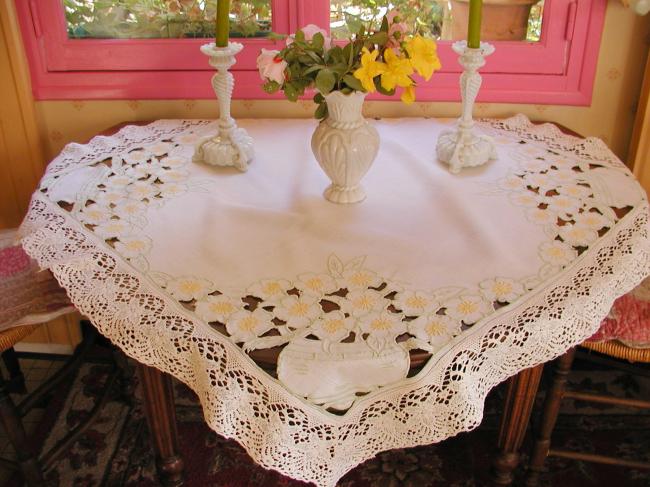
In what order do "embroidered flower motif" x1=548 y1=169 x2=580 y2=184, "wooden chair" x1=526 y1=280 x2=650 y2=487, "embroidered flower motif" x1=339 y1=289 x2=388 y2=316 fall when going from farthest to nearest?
"embroidered flower motif" x1=548 y1=169 x2=580 y2=184 < "wooden chair" x1=526 y1=280 x2=650 y2=487 < "embroidered flower motif" x1=339 y1=289 x2=388 y2=316

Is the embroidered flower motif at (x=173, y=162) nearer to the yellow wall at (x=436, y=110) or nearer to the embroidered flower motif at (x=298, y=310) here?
the yellow wall at (x=436, y=110)

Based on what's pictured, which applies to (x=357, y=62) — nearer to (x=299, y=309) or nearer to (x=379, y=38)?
(x=379, y=38)

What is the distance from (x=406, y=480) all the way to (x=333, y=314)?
958 mm

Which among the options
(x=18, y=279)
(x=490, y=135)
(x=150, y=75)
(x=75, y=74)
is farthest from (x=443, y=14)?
(x=18, y=279)

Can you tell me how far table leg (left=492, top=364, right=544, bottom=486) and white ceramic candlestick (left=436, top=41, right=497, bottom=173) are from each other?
0.55 meters

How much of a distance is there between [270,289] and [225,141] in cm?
62

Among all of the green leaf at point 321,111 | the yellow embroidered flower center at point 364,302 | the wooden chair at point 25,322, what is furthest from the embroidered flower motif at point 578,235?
the wooden chair at point 25,322

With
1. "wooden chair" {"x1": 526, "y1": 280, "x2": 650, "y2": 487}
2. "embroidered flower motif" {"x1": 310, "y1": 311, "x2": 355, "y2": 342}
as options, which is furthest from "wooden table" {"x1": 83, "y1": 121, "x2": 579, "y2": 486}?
"embroidered flower motif" {"x1": 310, "y1": 311, "x2": 355, "y2": 342}

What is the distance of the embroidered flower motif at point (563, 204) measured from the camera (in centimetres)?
152

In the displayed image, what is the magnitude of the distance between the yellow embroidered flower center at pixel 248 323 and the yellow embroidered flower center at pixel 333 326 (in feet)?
0.40

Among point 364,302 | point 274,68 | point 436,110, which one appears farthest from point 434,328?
point 436,110

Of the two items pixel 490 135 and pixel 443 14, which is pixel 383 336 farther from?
pixel 443 14

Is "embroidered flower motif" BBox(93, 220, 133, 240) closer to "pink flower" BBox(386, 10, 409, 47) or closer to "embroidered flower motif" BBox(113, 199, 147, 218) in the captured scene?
"embroidered flower motif" BBox(113, 199, 147, 218)

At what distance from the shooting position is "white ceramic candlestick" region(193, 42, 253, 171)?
5.60 ft
